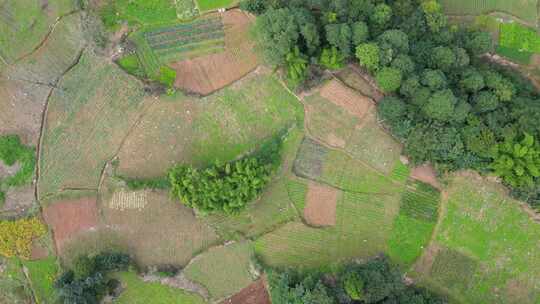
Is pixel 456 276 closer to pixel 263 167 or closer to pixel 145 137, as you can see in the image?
pixel 263 167

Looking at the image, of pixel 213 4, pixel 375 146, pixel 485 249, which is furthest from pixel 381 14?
pixel 485 249

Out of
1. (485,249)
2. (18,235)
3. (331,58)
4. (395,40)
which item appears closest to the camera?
(395,40)

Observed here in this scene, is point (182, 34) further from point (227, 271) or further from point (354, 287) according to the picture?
point (354, 287)

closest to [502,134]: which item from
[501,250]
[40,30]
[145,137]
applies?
[501,250]

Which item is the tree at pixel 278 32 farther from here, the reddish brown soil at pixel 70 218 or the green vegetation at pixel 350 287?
the reddish brown soil at pixel 70 218

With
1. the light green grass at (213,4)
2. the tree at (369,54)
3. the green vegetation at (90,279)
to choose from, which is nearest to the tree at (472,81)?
the tree at (369,54)

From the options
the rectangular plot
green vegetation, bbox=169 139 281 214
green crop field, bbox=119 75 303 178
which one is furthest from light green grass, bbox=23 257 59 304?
the rectangular plot
